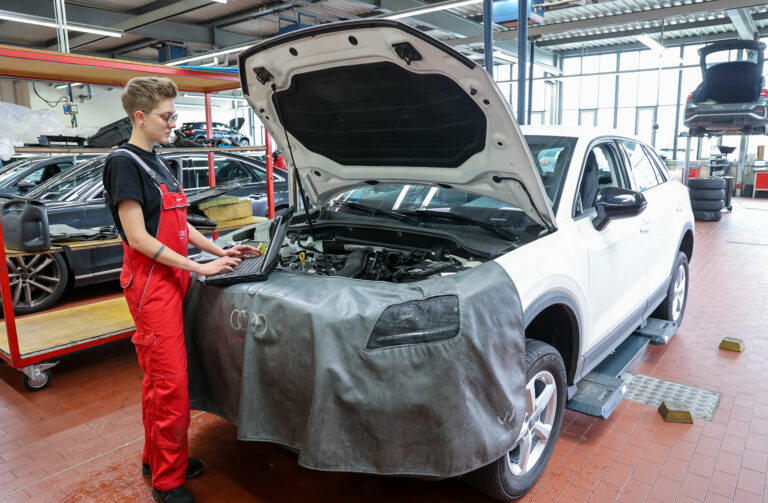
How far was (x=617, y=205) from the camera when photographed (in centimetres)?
271

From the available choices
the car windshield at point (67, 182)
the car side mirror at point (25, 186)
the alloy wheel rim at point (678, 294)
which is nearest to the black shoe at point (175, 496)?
the alloy wheel rim at point (678, 294)

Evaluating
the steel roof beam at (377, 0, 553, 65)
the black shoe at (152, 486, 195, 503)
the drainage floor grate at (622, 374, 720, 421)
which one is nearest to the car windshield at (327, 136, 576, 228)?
the drainage floor grate at (622, 374, 720, 421)

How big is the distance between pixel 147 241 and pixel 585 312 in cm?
205

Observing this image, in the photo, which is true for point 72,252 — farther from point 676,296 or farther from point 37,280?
point 676,296

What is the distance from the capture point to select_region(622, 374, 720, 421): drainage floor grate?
3.27 m

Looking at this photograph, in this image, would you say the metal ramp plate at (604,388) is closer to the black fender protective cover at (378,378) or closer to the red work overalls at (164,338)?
the black fender protective cover at (378,378)

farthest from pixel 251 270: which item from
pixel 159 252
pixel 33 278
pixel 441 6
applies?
pixel 441 6

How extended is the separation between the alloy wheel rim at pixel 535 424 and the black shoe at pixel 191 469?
1519mm

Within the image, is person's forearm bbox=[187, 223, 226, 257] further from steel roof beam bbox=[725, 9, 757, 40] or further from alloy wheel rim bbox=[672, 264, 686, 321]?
steel roof beam bbox=[725, 9, 757, 40]

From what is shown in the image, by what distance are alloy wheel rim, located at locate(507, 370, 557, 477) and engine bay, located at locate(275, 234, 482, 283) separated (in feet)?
2.02

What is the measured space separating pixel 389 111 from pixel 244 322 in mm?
1214

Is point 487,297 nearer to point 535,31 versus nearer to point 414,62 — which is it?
point 414,62

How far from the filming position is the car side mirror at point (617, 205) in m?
2.72

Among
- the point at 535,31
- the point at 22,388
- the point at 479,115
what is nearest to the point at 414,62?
the point at 479,115
